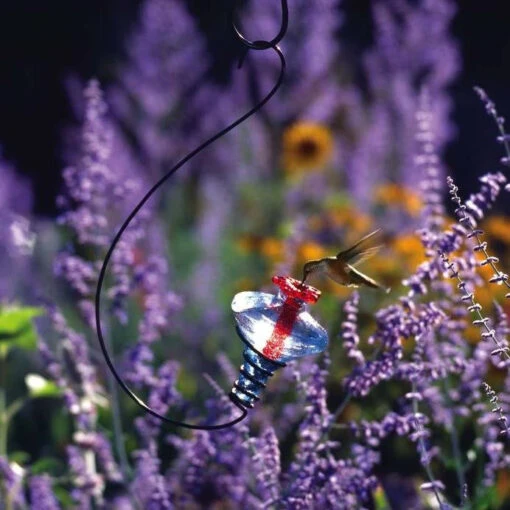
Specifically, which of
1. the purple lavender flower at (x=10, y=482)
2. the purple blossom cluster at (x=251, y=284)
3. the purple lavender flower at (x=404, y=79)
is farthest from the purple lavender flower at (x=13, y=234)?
the purple lavender flower at (x=404, y=79)

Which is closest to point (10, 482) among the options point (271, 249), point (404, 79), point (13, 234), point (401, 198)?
point (13, 234)

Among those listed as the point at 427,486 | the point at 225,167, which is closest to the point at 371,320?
the point at 427,486

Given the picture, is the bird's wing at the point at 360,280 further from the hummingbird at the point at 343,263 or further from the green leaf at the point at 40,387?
the green leaf at the point at 40,387

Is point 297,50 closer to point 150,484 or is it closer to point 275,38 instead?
point 150,484

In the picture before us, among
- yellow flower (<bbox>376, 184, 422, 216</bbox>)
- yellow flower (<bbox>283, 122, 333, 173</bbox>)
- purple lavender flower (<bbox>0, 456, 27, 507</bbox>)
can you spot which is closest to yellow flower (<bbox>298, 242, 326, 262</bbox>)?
yellow flower (<bbox>376, 184, 422, 216</bbox>)

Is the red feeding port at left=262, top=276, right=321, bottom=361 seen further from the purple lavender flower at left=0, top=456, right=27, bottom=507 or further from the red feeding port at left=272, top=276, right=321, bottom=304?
the purple lavender flower at left=0, top=456, right=27, bottom=507
